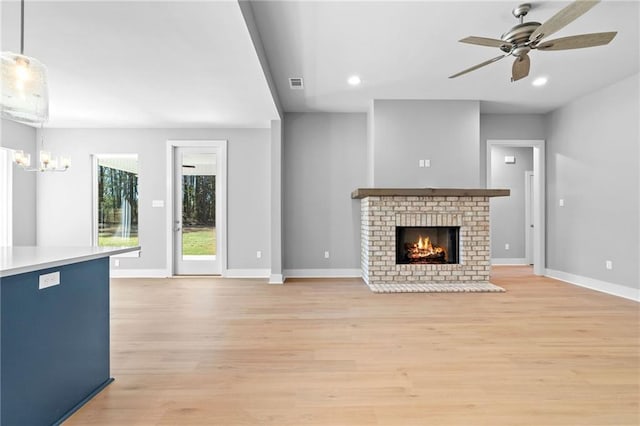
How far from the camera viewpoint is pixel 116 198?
6066mm

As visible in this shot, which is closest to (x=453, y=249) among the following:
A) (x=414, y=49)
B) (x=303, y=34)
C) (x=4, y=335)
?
(x=414, y=49)

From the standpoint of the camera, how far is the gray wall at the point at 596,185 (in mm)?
4445

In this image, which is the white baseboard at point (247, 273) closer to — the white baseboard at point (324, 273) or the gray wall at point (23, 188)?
the white baseboard at point (324, 273)

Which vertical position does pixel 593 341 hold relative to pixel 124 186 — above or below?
below

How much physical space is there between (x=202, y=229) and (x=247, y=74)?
3247 millimetres

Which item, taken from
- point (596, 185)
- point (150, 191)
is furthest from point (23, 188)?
point (596, 185)

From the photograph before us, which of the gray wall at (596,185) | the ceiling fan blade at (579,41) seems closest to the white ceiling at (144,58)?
the ceiling fan blade at (579,41)

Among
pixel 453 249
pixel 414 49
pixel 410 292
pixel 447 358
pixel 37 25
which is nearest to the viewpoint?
pixel 447 358

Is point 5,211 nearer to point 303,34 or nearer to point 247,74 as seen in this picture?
point 247,74

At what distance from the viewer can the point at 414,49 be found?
3.64 metres

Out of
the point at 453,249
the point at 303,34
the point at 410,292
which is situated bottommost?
the point at 410,292

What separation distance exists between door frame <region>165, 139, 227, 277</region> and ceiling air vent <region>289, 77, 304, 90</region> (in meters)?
1.93

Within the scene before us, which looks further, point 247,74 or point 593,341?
point 247,74

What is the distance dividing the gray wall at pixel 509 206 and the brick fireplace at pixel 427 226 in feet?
8.57
